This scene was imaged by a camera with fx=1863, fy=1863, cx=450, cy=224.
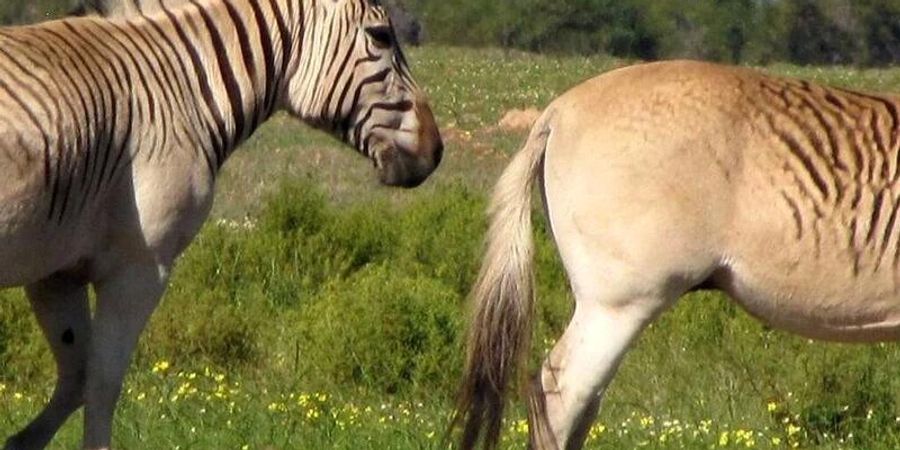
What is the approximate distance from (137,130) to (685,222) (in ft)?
5.61

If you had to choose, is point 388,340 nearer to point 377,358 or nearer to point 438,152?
point 377,358

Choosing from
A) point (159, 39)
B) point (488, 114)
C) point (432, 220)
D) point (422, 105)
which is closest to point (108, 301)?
point (159, 39)

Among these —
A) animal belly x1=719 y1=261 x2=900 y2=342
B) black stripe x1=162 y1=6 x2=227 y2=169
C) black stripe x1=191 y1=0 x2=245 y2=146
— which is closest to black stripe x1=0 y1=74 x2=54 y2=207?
black stripe x1=162 y1=6 x2=227 y2=169

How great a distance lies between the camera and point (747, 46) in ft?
220

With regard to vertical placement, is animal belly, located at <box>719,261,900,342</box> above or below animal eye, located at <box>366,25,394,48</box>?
below

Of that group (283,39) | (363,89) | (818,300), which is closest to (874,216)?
(818,300)

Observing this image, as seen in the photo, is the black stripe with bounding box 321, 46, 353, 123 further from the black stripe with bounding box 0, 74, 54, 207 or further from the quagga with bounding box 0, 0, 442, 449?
the black stripe with bounding box 0, 74, 54, 207

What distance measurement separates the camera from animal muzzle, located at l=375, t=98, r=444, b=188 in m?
6.41

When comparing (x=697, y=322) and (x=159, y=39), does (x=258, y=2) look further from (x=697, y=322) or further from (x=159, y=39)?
(x=697, y=322)

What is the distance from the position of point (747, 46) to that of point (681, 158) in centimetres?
6247

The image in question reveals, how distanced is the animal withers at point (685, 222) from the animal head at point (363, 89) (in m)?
A: 0.44

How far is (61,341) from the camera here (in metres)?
5.96

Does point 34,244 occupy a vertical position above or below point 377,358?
above

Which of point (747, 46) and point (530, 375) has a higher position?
point (530, 375)
